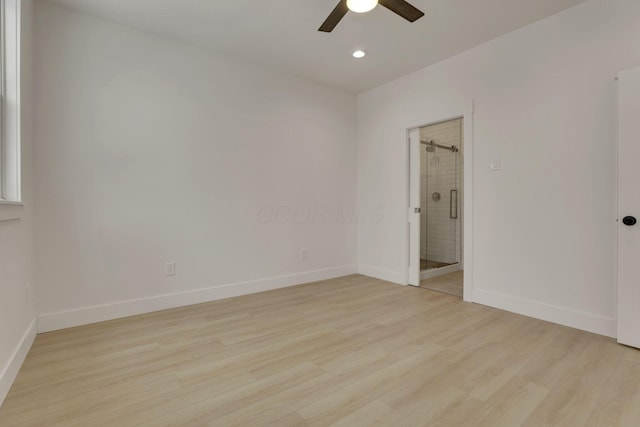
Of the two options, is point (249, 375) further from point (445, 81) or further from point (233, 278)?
point (445, 81)

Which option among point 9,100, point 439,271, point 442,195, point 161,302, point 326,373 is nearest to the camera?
point 326,373

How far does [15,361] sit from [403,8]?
3.41 metres

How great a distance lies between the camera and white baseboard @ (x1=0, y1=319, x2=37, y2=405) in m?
1.64

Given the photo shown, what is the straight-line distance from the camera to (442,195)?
5270 millimetres

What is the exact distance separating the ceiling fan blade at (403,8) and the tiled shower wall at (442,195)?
2974mm

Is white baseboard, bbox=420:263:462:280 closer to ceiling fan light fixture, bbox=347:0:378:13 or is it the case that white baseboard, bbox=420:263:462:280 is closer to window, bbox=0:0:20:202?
ceiling fan light fixture, bbox=347:0:378:13

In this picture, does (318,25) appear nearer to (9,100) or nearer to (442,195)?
(9,100)

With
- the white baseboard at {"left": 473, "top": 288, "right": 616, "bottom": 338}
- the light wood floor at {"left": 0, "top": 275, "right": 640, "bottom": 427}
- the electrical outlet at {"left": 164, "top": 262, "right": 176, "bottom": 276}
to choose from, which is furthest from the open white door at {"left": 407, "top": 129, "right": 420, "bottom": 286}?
the electrical outlet at {"left": 164, "top": 262, "right": 176, "bottom": 276}

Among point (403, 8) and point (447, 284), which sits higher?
point (403, 8)

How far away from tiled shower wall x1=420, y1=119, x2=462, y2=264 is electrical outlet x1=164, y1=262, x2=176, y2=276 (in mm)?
3684

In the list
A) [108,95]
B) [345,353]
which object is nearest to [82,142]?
[108,95]

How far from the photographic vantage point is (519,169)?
2.97 meters

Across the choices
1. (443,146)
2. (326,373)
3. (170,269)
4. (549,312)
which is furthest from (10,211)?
(443,146)

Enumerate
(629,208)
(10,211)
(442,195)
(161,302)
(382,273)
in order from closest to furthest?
1. (10,211)
2. (629,208)
3. (161,302)
4. (382,273)
5. (442,195)
